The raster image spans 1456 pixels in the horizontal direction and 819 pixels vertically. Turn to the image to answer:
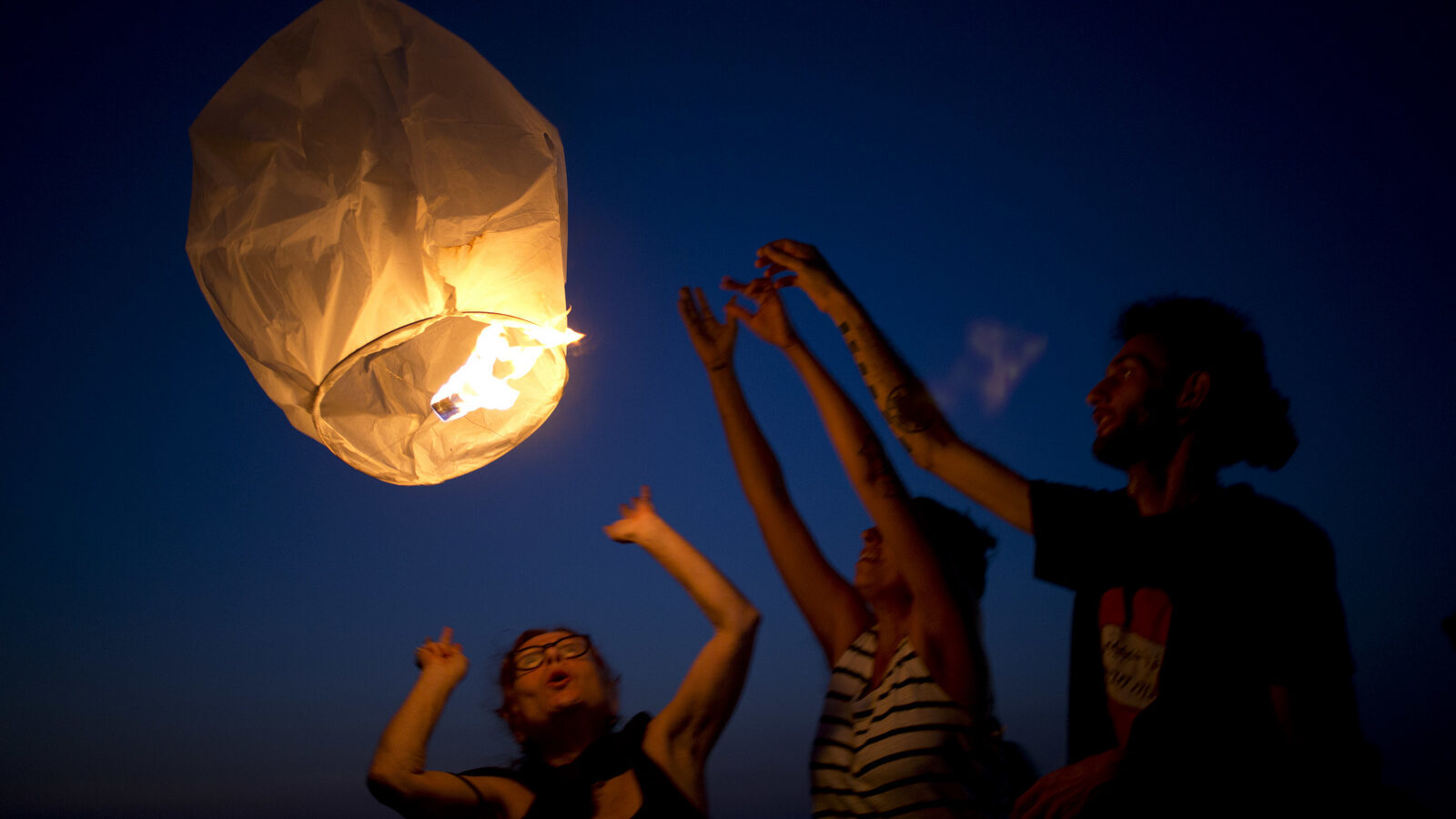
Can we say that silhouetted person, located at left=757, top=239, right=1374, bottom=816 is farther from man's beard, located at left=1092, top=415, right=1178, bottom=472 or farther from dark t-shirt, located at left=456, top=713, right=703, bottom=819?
dark t-shirt, located at left=456, top=713, right=703, bottom=819

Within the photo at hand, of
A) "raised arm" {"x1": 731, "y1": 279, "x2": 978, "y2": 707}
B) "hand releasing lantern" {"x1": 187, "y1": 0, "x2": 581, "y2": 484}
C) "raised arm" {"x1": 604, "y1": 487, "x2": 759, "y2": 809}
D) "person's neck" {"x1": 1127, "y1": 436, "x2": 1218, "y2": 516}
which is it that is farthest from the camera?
"raised arm" {"x1": 604, "y1": 487, "x2": 759, "y2": 809}

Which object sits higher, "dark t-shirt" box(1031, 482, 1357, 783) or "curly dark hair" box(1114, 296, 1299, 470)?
"curly dark hair" box(1114, 296, 1299, 470)

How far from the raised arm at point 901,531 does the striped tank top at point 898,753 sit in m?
0.04

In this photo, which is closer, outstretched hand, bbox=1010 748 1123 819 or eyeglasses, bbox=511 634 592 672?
outstretched hand, bbox=1010 748 1123 819

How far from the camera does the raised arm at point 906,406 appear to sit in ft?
5.43

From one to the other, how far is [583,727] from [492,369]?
1.06 meters

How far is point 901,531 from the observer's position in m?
1.69

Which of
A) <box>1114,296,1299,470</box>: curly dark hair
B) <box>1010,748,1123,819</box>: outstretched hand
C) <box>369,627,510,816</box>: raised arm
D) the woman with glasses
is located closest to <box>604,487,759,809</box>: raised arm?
the woman with glasses

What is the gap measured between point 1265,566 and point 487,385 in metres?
1.32

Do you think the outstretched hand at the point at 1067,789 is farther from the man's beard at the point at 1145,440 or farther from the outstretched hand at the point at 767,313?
the outstretched hand at the point at 767,313

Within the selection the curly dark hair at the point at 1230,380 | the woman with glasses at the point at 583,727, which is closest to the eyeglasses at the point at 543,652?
the woman with glasses at the point at 583,727

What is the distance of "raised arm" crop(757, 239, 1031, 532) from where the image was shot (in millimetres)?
1656

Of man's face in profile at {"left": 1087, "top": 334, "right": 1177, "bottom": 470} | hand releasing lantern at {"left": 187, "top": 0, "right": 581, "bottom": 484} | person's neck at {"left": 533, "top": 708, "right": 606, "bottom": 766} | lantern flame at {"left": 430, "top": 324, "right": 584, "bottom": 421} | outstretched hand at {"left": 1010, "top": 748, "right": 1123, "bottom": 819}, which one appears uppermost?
hand releasing lantern at {"left": 187, "top": 0, "right": 581, "bottom": 484}

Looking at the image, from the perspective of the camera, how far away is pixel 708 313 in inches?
83.6
